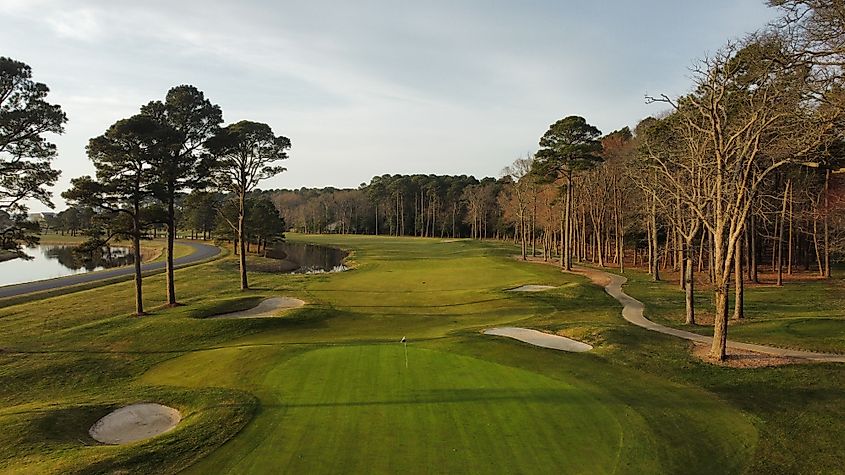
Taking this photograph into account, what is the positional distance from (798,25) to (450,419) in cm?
1269

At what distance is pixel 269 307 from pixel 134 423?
18379 millimetres

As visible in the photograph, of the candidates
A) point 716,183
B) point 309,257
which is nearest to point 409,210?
point 309,257

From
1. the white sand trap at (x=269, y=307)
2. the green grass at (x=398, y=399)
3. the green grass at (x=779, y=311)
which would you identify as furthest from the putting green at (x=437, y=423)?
the white sand trap at (x=269, y=307)

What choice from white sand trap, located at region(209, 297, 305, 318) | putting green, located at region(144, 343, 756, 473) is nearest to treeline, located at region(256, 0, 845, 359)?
putting green, located at region(144, 343, 756, 473)

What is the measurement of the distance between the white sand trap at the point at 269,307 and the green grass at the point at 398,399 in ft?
7.14

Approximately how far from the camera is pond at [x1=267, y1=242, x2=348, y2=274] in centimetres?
6162

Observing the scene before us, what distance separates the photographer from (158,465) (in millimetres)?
10211

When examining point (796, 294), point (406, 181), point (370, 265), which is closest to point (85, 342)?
point (370, 265)

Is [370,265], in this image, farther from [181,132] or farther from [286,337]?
[286,337]

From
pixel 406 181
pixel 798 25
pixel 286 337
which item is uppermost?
pixel 406 181

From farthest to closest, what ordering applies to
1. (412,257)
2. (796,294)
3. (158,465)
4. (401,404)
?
(412,257)
(796,294)
(401,404)
(158,465)

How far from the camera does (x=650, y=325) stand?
25234mm

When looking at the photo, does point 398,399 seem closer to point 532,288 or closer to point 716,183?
point 716,183

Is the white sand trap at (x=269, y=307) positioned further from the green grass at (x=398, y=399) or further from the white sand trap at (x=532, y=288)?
the white sand trap at (x=532, y=288)
